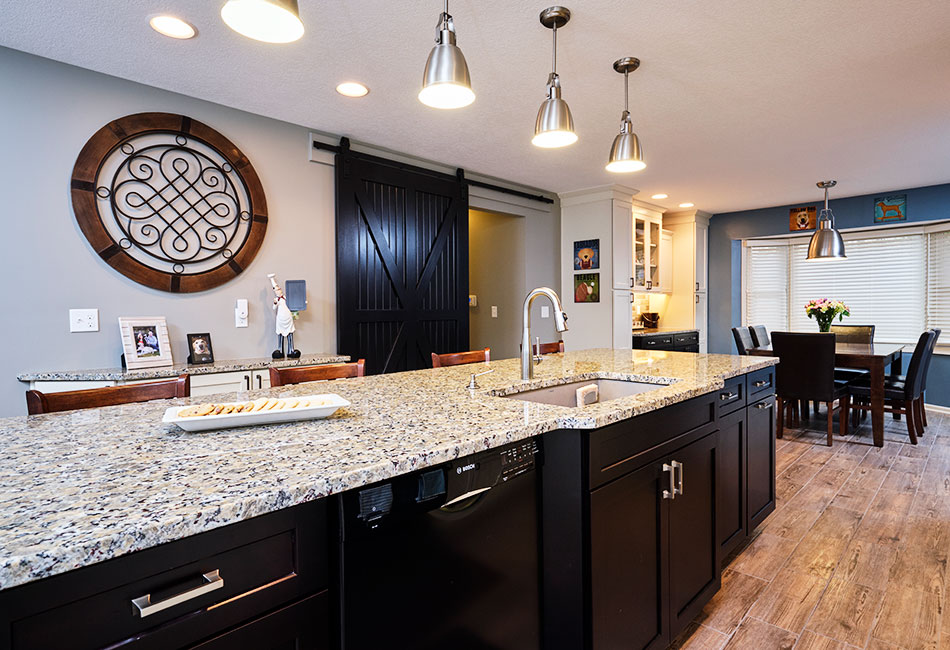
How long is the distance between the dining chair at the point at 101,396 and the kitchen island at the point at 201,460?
0.13 meters

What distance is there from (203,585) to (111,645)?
12 cm

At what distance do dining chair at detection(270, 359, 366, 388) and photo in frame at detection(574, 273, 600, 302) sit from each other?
377 centimetres

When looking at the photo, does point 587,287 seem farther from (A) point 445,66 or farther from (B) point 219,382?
(A) point 445,66

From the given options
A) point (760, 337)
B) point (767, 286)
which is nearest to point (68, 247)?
point (760, 337)

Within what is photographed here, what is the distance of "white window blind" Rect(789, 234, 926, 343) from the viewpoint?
5.65 meters

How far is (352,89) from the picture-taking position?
2830mm

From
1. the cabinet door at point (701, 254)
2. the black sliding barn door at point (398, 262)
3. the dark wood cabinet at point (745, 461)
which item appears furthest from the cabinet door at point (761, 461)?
the cabinet door at point (701, 254)

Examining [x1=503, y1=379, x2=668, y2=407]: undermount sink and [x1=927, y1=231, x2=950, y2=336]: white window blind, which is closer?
[x1=503, y1=379, x2=668, y2=407]: undermount sink

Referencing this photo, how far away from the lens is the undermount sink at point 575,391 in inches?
77.2

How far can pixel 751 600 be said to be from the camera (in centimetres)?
204

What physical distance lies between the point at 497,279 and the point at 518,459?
182 inches

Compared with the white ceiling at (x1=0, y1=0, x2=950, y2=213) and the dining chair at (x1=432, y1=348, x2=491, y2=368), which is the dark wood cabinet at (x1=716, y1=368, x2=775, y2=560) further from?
the white ceiling at (x1=0, y1=0, x2=950, y2=213)

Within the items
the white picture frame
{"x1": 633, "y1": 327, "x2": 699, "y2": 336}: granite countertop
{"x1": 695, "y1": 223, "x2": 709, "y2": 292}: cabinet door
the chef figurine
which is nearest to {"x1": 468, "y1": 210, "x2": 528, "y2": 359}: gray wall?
{"x1": 633, "y1": 327, "x2": 699, "y2": 336}: granite countertop

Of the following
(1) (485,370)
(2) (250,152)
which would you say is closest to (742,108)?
(1) (485,370)
